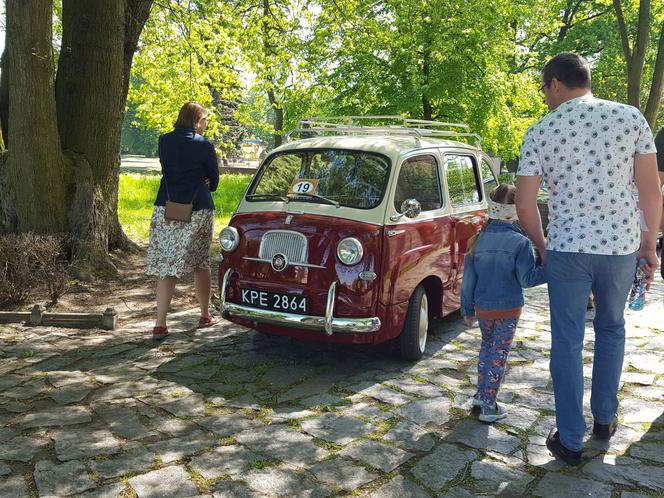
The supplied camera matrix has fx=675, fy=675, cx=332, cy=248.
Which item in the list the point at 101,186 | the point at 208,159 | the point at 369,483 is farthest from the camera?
the point at 101,186

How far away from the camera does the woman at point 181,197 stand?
6328 millimetres

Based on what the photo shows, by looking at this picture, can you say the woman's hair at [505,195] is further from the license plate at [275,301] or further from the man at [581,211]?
the license plate at [275,301]

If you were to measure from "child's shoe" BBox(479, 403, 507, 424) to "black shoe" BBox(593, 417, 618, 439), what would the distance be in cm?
61

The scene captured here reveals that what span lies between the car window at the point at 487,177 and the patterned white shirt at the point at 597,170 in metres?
3.63

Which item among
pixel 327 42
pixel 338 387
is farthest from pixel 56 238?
pixel 327 42

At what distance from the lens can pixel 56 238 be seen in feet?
26.9

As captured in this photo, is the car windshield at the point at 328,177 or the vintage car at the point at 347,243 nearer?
the vintage car at the point at 347,243

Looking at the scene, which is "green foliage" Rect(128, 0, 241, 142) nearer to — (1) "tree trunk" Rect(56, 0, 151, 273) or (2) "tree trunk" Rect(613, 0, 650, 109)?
(1) "tree trunk" Rect(56, 0, 151, 273)

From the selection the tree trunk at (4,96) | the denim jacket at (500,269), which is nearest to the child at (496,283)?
the denim jacket at (500,269)

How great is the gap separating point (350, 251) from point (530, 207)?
1729 mm

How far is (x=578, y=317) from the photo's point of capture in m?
3.81

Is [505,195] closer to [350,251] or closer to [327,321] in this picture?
[350,251]

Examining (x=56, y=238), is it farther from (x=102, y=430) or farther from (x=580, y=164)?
(x=580, y=164)

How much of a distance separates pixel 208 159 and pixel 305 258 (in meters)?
1.62
